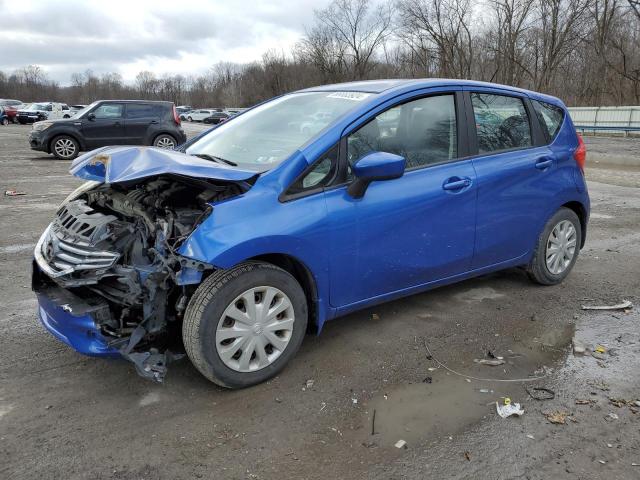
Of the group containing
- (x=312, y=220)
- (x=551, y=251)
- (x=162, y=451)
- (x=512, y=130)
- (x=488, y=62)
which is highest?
(x=488, y=62)

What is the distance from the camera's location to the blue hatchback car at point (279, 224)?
2.91 m

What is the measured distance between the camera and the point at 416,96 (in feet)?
12.3

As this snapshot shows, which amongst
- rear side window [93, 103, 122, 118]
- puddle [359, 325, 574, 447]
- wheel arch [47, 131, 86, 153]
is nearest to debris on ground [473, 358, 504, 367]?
puddle [359, 325, 574, 447]

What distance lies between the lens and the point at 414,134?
373cm

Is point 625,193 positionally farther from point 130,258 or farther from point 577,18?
point 577,18

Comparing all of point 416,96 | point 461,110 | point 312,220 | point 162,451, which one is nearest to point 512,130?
point 461,110

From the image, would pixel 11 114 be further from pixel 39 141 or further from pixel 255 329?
pixel 255 329

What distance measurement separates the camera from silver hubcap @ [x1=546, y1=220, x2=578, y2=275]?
4.67 meters

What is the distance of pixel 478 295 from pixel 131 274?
9.80 ft

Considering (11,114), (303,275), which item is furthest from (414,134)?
(11,114)

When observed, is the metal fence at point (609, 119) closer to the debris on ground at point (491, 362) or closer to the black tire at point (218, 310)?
the debris on ground at point (491, 362)

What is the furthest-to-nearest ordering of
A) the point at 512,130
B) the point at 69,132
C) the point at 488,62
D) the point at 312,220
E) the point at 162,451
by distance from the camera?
the point at 488,62, the point at 69,132, the point at 512,130, the point at 312,220, the point at 162,451

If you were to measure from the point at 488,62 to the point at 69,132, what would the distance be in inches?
1501

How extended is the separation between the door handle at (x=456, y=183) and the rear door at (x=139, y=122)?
13.4 metres
